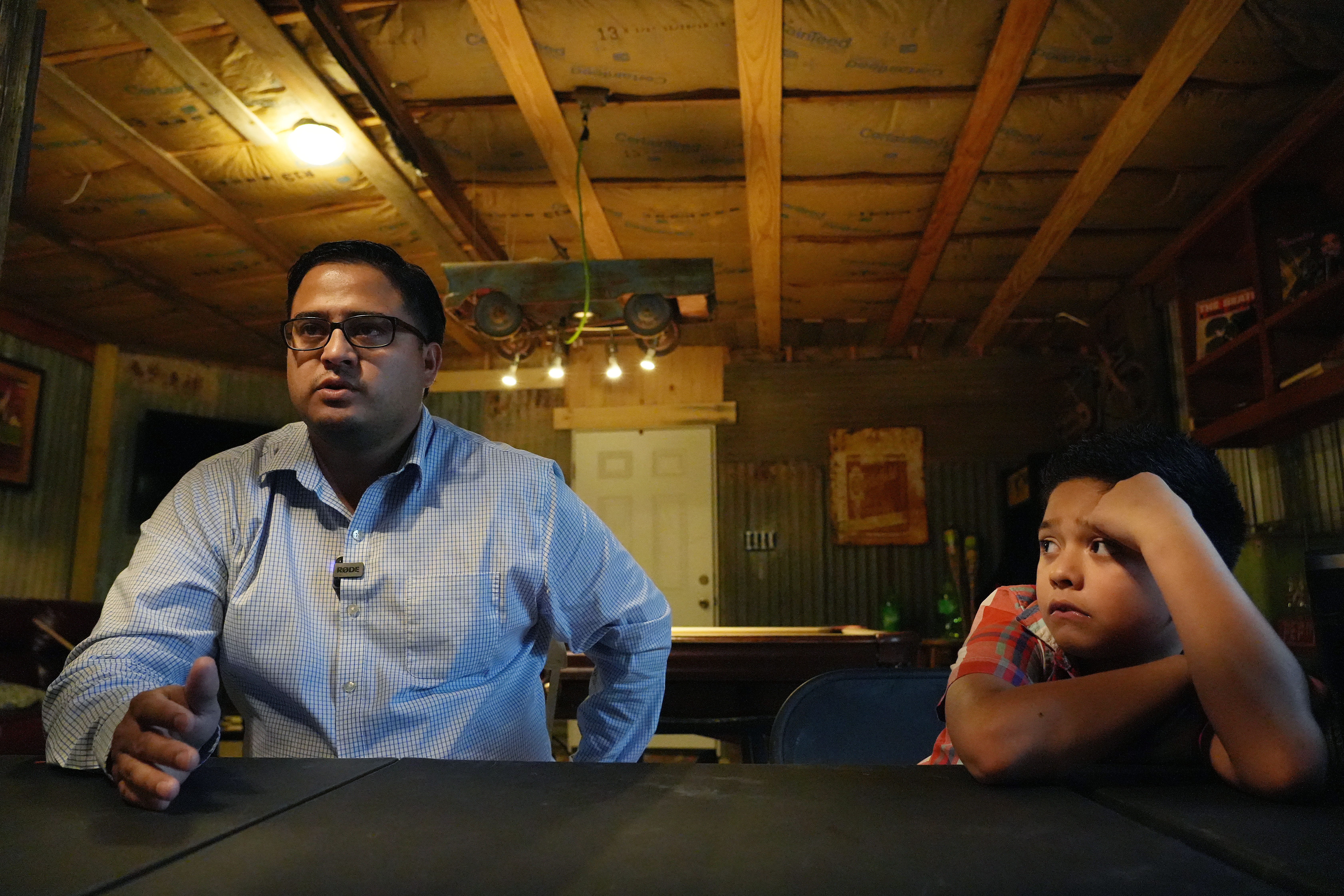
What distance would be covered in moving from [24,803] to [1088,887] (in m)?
0.94

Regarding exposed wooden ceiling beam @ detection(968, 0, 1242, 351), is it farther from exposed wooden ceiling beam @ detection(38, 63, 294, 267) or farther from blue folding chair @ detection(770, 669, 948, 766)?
exposed wooden ceiling beam @ detection(38, 63, 294, 267)

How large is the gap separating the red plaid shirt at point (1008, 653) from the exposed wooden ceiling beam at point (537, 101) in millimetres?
2736

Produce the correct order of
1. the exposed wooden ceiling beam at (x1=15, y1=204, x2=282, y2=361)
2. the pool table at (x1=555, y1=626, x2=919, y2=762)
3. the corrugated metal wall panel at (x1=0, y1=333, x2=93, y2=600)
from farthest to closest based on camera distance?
the corrugated metal wall panel at (x1=0, y1=333, x2=93, y2=600)
the exposed wooden ceiling beam at (x1=15, y1=204, x2=282, y2=361)
the pool table at (x1=555, y1=626, x2=919, y2=762)

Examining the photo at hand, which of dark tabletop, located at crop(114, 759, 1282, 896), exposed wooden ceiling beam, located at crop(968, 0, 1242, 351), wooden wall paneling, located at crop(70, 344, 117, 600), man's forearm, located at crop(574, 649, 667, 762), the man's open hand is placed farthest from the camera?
wooden wall paneling, located at crop(70, 344, 117, 600)

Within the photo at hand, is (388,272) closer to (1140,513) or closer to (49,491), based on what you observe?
(1140,513)

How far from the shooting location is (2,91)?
3.34ft

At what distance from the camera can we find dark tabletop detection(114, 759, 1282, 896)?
57 centimetres

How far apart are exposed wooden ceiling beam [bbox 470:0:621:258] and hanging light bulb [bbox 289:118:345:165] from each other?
84cm

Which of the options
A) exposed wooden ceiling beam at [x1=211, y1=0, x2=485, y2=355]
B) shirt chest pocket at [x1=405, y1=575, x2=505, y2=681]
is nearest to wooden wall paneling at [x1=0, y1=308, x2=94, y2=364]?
exposed wooden ceiling beam at [x1=211, y1=0, x2=485, y2=355]

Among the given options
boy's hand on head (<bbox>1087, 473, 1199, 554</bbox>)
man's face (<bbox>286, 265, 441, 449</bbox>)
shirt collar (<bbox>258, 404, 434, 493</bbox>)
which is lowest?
boy's hand on head (<bbox>1087, 473, 1199, 554</bbox>)

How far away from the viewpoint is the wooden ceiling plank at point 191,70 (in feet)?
10.1

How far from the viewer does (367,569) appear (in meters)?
1.55

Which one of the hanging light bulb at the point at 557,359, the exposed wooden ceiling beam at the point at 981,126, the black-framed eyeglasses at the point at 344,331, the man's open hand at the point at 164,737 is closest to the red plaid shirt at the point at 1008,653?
the man's open hand at the point at 164,737

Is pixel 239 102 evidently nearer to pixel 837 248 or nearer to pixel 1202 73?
pixel 837 248
